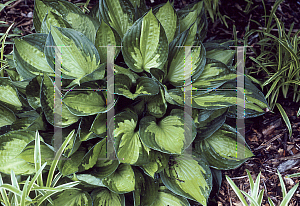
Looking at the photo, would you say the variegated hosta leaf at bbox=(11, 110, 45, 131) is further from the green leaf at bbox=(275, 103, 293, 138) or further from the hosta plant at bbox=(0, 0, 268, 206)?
the green leaf at bbox=(275, 103, 293, 138)

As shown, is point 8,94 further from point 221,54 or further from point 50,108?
point 221,54

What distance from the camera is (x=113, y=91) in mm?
1011

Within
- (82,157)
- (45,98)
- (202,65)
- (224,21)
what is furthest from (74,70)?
(224,21)

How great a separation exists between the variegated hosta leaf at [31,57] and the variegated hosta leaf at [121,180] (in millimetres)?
558

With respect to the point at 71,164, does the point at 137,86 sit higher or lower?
higher

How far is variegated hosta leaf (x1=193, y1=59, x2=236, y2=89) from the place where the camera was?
1138 mm

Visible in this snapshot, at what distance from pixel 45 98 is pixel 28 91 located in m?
0.12

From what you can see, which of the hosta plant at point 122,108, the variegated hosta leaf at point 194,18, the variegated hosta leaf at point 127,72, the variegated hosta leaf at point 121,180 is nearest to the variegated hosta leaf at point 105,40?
the hosta plant at point 122,108

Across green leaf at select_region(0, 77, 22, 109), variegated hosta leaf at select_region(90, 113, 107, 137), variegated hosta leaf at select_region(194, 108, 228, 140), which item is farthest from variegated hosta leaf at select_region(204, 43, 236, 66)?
green leaf at select_region(0, 77, 22, 109)

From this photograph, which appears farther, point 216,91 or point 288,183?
point 288,183

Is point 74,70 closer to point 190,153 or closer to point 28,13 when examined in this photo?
point 190,153

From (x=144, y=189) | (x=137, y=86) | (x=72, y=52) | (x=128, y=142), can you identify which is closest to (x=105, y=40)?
Result: (x=72, y=52)

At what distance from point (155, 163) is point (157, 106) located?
0.26 metres

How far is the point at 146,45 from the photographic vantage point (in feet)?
3.66
